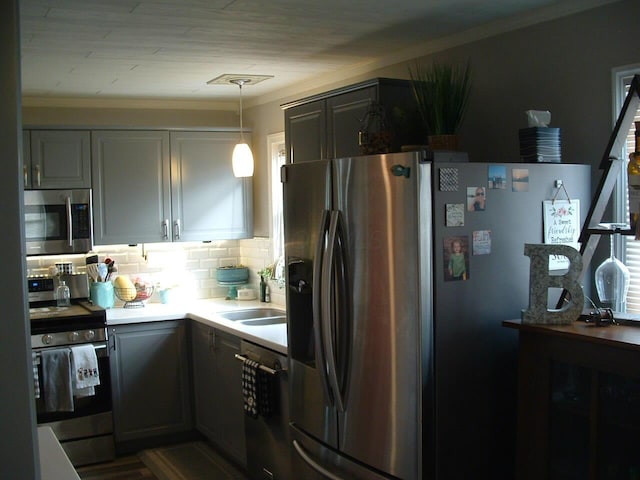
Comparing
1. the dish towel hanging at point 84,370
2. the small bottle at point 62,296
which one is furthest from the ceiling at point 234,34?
the dish towel hanging at point 84,370

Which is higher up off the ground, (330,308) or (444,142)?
(444,142)

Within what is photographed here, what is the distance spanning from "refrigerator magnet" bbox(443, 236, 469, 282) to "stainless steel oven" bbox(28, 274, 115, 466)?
2803mm

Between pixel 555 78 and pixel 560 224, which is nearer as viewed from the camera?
pixel 560 224

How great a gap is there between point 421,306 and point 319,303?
1.82 feet

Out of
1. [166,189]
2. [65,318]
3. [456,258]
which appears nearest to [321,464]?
[456,258]

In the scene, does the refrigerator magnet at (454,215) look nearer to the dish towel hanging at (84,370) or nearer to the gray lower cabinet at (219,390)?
the gray lower cabinet at (219,390)

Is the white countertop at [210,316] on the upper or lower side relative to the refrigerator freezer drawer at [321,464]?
upper

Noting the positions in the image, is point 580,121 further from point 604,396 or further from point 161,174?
point 161,174

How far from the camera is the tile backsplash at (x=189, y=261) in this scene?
17.4 feet

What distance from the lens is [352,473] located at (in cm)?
285

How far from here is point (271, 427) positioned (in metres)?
3.75

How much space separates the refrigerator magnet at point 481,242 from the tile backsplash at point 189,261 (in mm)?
2630

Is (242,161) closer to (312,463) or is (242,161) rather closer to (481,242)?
(312,463)

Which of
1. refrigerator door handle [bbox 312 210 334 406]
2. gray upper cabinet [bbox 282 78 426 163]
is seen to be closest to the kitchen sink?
gray upper cabinet [bbox 282 78 426 163]
